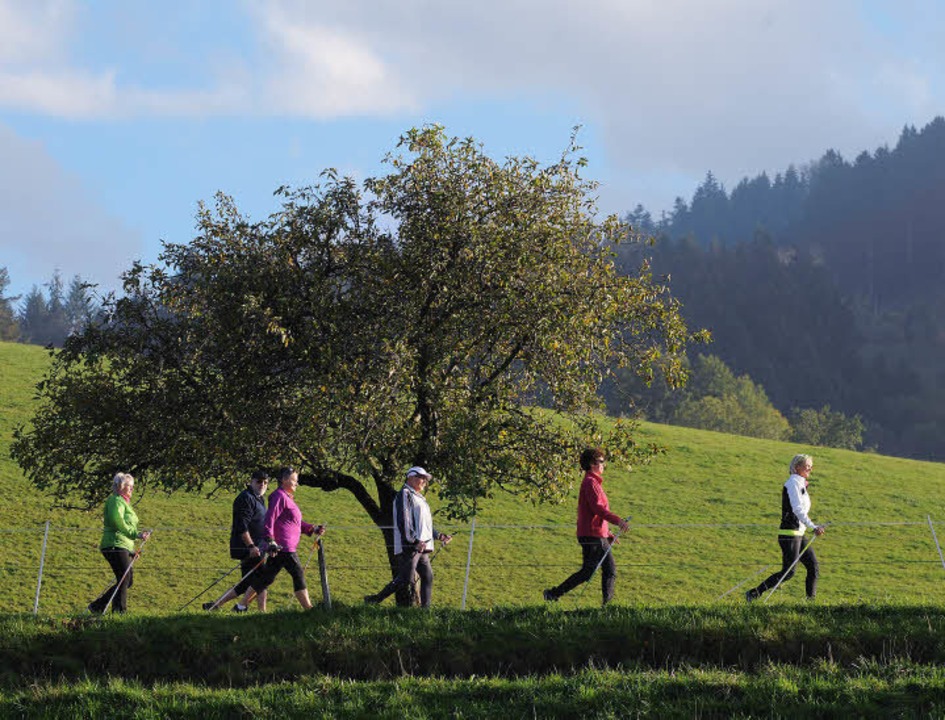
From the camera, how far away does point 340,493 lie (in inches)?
1777

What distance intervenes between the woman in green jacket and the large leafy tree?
119 inches

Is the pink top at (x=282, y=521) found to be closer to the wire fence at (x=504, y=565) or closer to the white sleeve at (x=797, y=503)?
the white sleeve at (x=797, y=503)

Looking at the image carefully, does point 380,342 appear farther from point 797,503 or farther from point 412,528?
point 797,503

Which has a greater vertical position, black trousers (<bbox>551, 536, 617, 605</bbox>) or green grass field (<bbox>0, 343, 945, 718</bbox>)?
black trousers (<bbox>551, 536, 617, 605</bbox>)

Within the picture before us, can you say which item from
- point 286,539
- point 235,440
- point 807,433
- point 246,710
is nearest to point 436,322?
point 235,440

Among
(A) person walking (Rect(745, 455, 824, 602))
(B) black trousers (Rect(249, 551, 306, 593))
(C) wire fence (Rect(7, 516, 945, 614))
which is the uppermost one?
(A) person walking (Rect(745, 455, 824, 602))

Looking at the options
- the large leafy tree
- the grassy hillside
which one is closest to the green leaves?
the large leafy tree

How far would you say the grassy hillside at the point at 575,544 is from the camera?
102 ft

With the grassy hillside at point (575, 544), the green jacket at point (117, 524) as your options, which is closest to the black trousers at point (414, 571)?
the green jacket at point (117, 524)

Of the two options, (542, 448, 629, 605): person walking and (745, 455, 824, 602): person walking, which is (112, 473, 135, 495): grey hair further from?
(745, 455, 824, 602): person walking

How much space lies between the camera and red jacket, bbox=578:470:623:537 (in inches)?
645

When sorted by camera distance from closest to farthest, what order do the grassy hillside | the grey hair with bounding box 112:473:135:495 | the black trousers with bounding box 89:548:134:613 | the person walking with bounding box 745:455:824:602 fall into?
the grey hair with bounding box 112:473:135:495, the black trousers with bounding box 89:548:134:613, the person walking with bounding box 745:455:824:602, the grassy hillside

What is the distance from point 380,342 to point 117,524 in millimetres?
5645

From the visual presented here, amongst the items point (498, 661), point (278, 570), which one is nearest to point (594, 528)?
point (498, 661)
